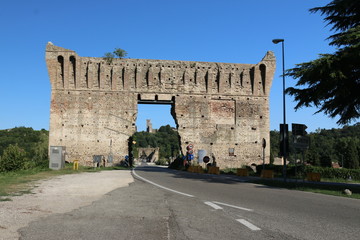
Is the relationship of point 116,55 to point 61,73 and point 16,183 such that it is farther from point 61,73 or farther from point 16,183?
point 16,183

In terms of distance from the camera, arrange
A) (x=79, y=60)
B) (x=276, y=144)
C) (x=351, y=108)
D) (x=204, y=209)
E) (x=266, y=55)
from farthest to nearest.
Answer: (x=276, y=144), (x=266, y=55), (x=79, y=60), (x=351, y=108), (x=204, y=209)

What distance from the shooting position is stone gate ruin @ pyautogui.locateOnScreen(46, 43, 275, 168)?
34094 millimetres

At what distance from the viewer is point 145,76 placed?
3547 centimetres

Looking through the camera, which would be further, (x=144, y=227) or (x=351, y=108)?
(x=351, y=108)

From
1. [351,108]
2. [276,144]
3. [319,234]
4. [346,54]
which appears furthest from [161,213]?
[276,144]

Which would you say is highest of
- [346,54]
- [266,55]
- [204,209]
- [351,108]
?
[266,55]

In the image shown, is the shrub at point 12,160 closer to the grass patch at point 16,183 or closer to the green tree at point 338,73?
the grass patch at point 16,183

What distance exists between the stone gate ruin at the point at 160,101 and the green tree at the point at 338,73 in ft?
63.0

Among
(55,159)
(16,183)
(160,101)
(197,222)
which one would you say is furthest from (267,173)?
(197,222)

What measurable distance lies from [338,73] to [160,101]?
2422cm

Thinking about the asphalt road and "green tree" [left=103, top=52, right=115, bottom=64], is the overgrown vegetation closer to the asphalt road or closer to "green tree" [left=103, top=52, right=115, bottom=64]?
"green tree" [left=103, top=52, right=115, bottom=64]

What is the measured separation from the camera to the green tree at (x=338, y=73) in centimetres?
1344

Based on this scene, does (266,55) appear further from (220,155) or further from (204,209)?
(204,209)

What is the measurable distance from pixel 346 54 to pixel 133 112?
2510cm
